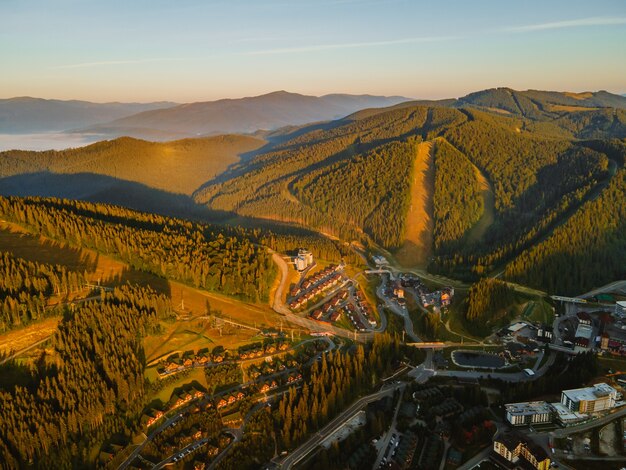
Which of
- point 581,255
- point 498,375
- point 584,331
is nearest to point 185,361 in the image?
point 498,375

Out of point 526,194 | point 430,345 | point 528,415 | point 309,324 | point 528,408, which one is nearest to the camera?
point 528,415

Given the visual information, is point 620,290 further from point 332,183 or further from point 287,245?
point 332,183

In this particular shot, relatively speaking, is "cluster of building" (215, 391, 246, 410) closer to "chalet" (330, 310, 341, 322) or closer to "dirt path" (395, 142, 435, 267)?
"chalet" (330, 310, 341, 322)

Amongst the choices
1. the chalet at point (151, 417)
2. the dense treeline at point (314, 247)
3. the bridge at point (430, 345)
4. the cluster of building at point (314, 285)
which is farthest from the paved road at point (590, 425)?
the dense treeline at point (314, 247)

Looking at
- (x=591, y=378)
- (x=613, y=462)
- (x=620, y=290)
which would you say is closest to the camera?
(x=613, y=462)

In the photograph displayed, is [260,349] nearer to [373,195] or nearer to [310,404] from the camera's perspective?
[310,404]

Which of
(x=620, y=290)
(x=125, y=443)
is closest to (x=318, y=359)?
(x=125, y=443)
